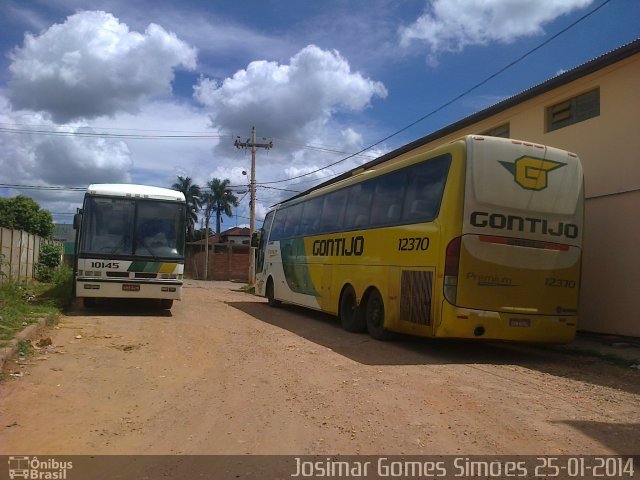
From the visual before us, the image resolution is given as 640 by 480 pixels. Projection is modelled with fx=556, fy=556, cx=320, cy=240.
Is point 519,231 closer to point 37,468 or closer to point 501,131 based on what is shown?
point 501,131

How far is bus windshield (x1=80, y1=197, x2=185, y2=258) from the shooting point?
13.2 m

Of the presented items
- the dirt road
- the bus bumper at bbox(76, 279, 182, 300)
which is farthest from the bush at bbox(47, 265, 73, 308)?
the dirt road

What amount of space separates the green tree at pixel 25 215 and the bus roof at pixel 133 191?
27.7 m

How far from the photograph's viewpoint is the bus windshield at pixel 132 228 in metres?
13.2

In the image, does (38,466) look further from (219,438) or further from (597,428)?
(597,428)

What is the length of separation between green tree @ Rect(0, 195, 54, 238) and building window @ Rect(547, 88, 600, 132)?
35003 mm

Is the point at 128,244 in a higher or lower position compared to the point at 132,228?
lower

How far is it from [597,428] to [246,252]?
155 ft

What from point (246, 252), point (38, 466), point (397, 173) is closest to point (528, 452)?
point (38, 466)

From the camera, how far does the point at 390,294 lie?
33.4 ft

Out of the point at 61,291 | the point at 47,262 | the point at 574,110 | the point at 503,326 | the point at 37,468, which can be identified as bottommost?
the point at 37,468

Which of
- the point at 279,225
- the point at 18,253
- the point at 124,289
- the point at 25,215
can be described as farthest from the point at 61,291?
the point at 25,215

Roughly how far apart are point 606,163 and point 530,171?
3.43m

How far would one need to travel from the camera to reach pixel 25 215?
39.3m
